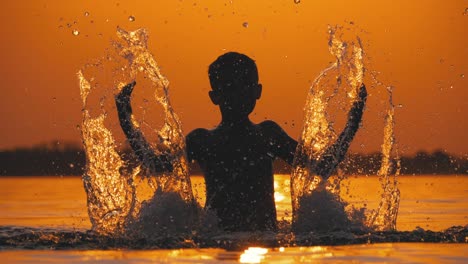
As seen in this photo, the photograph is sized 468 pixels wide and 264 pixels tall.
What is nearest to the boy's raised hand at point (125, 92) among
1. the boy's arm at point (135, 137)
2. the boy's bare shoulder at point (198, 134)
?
the boy's arm at point (135, 137)

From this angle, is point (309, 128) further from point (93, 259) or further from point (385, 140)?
point (93, 259)

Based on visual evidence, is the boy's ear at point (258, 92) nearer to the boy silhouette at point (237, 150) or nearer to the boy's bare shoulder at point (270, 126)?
the boy silhouette at point (237, 150)

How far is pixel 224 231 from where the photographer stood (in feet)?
33.1

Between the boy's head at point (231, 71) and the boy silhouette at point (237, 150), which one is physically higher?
the boy's head at point (231, 71)

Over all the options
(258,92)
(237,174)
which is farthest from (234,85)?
(237,174)

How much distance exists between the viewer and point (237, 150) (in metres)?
10.3

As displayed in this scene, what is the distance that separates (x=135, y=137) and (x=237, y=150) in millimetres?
913

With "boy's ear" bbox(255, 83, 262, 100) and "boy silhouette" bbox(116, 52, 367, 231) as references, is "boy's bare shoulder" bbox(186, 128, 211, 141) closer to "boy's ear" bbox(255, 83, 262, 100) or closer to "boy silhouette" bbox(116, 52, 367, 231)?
"boy silhouette" bbox(116, 52, 367, 231)

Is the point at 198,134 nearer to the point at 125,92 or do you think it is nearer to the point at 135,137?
the point at 135,137

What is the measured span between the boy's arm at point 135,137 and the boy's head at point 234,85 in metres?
0.72

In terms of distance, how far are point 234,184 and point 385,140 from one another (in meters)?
2.19

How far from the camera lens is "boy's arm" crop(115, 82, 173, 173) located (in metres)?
10.0

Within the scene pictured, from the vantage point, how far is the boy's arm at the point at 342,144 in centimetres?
1020

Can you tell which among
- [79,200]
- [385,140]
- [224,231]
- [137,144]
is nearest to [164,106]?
[137,144]
